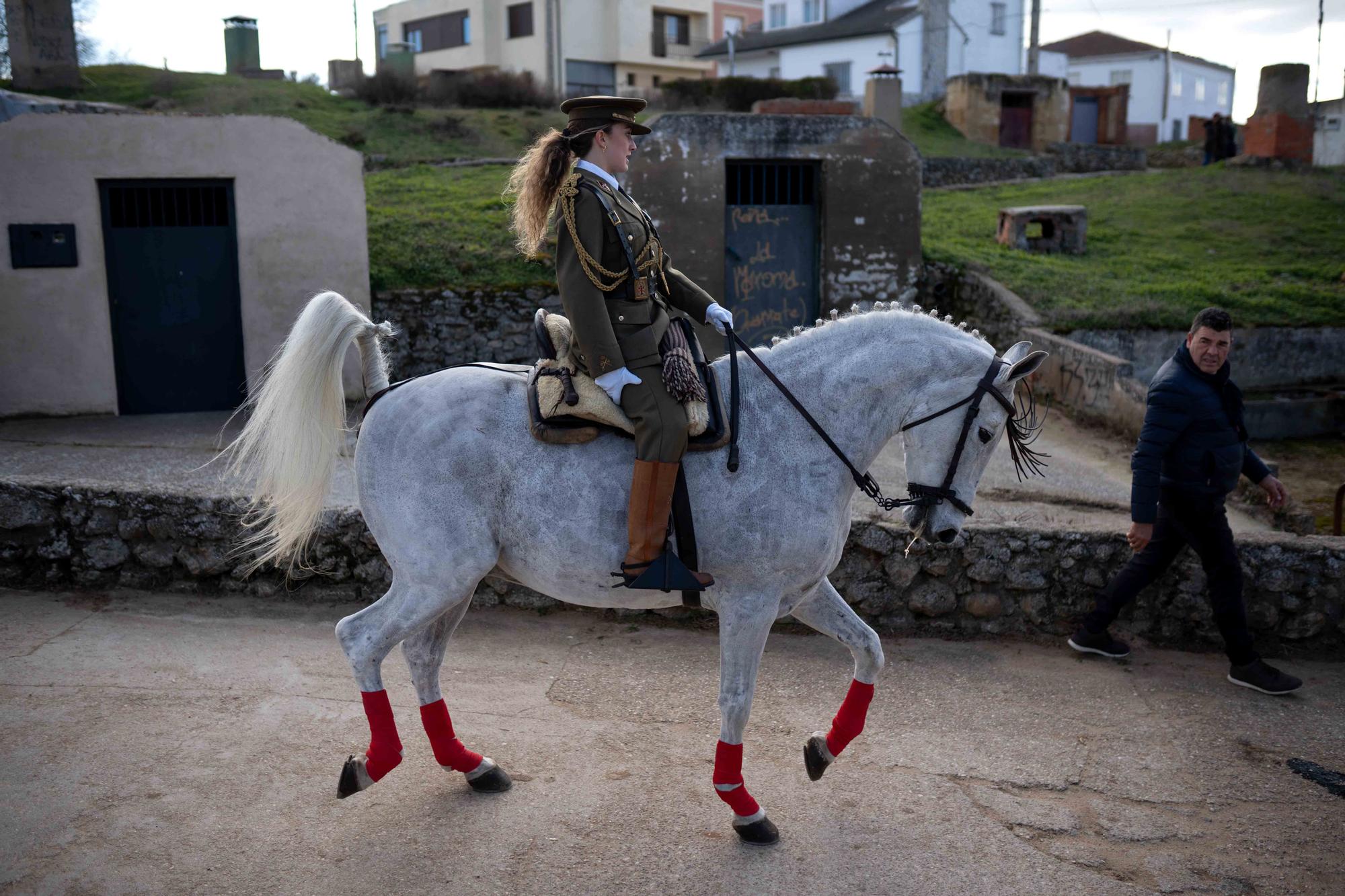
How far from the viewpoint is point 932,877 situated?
3869mm

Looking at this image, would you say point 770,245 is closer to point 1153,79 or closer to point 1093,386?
point 1093,386

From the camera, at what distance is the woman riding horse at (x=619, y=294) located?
3.84 metres

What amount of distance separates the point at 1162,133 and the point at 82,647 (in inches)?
2150

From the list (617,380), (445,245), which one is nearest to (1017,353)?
(617,380)

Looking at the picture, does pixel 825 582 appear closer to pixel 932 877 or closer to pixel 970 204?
pixel 932 877

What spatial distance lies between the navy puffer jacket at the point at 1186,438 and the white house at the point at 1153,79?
158 ft

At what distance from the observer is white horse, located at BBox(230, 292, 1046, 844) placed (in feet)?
13.0

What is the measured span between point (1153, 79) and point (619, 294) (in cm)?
5459

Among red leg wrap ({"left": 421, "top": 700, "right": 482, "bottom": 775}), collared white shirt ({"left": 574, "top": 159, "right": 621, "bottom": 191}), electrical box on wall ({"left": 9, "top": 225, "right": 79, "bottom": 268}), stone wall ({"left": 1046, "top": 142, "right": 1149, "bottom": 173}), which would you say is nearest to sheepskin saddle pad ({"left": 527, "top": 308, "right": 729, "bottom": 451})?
collared white shirt ({"left": 574, "top": 159, "right": 621, "bottom": 191})

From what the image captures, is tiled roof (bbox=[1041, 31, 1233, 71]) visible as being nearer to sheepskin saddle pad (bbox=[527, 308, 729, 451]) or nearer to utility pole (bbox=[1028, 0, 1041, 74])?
utility pole (bbox=[1028, 0, 1041, 74])

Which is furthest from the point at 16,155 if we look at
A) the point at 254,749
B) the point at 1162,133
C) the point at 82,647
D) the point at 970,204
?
the point at 1162,133

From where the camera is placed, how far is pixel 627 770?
15.2 ft

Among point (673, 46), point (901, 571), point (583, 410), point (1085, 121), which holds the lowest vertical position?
point (901, 571)

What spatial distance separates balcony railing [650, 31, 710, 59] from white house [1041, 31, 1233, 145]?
17213mm
